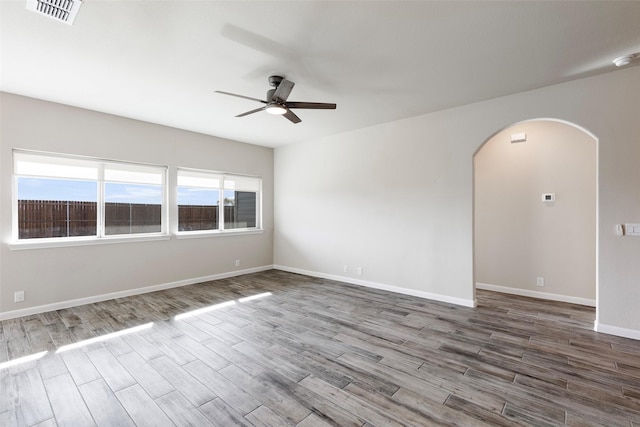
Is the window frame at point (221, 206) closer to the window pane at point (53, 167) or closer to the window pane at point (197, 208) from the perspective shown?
the window pane at point (197, 208)

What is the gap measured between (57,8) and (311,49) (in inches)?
77.9

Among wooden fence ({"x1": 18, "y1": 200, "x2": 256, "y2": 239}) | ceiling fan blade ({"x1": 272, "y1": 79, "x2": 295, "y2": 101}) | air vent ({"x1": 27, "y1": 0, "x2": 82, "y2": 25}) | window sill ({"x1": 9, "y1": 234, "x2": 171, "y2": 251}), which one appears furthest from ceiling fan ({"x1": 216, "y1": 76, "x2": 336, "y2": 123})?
window sill ({"x1": 9, "y1": 234, "x2": 171, "y2": 251})

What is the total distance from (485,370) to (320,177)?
4.31m

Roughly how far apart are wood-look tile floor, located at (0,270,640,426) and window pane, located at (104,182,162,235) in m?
1.28

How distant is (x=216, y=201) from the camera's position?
5930mm

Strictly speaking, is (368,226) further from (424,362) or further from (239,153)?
(239,153)

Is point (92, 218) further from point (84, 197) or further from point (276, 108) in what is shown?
point (276, 108)

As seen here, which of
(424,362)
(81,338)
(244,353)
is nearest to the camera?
(424,362)

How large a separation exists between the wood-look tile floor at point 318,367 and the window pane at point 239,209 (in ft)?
7.89

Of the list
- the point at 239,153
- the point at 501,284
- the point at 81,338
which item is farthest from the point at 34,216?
the point at 501,284

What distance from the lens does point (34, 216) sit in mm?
3889

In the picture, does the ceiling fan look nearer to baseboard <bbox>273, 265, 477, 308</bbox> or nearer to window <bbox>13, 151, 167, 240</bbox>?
window <bbox>13, 151, 167, 240</bbox>

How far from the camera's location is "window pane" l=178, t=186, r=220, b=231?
537cm

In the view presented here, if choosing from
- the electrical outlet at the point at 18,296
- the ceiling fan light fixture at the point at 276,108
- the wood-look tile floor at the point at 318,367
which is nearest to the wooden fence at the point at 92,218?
the electrical outlet at the point at 18,296
